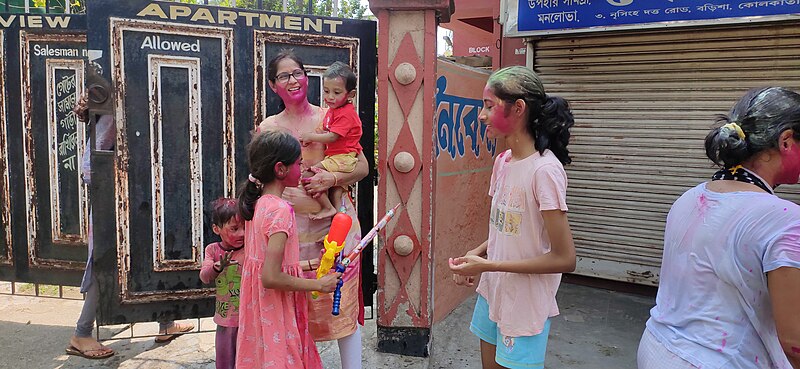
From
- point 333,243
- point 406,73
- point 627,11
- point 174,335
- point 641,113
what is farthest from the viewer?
point 641,113

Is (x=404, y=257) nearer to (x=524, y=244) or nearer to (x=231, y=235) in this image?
(x=231, y=235)

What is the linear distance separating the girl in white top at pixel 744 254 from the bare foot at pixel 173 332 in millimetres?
3135

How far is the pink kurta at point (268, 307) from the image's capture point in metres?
2.10

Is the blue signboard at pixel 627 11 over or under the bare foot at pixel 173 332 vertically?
over

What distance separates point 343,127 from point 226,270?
3.19 feet

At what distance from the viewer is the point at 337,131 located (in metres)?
2.76

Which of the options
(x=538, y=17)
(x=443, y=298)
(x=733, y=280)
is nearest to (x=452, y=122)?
(x=443, y=298)

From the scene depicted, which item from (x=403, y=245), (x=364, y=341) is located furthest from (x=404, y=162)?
(x=364, y=341)

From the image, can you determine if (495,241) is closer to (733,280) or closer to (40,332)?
(733,280)

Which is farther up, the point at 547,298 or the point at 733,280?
the point at 733,280

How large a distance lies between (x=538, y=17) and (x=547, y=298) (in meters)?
3.46

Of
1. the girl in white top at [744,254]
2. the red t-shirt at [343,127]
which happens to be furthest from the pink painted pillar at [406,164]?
the girl in white top at [744,254]

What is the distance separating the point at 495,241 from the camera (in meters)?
2.15

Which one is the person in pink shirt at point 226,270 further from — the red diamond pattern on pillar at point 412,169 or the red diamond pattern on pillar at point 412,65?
the red diamond pattern on pillar at point 412,65
